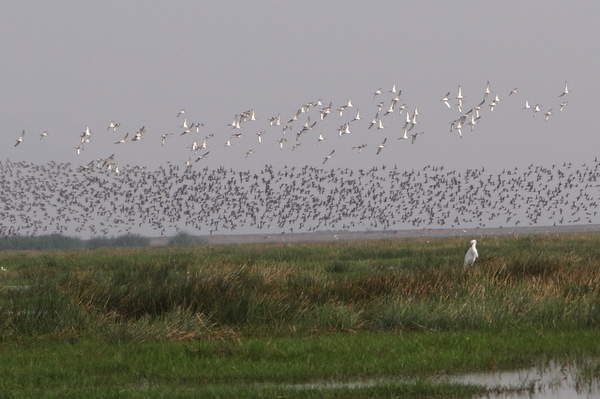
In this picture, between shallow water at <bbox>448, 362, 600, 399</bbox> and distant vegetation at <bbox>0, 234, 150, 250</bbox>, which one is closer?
shallow water at <bbox>448, 362, 600, 399</bbox>

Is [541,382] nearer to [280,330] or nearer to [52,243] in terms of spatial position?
[280,330]

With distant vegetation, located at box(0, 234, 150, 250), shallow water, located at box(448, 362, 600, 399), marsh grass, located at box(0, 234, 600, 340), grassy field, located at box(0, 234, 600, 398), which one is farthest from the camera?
distant vegetation, located at box(0, 234, 150, 250)

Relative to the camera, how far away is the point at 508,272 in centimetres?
2827

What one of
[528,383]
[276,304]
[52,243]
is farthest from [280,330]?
[52,243]

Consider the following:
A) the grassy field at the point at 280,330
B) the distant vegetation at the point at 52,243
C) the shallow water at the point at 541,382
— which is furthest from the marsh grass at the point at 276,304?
the distant vegetation at the point at 52,243

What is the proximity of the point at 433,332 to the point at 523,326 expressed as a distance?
1757 mm

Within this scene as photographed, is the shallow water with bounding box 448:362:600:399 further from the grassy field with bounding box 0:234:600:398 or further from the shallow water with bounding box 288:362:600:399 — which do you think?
the grassy field with bounding box 0:234:600:398

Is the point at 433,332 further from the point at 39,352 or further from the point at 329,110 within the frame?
the point at 329,110

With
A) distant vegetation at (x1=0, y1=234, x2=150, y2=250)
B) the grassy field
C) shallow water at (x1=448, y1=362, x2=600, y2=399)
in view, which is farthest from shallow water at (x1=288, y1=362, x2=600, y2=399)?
distant vegetation at (x1=0, y1=234, x2=150, y2=250)

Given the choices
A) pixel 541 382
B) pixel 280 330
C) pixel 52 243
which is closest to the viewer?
pixel 541 382

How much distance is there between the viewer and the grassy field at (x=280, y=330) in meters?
16.3

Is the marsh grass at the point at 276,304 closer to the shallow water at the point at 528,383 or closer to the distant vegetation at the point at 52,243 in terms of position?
the shallow water at the point at 528,383

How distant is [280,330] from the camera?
21.4 m

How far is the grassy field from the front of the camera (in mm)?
16328
